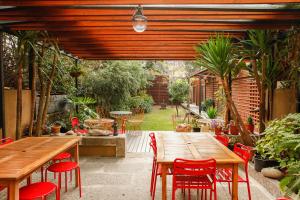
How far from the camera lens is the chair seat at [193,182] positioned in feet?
9.27

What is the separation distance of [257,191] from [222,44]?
2.41 meters

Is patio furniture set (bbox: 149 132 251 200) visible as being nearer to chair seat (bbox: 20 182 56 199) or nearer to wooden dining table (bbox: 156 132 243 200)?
wooden dining table (bbox: 156 132 243 200)

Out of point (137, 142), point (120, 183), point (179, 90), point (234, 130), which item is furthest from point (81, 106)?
point (179, 90)

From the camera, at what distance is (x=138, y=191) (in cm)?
380

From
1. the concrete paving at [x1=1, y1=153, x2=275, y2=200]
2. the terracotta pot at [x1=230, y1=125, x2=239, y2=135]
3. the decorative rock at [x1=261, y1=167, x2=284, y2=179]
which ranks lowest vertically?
the concrete paving at [x1=1, y1=153, x2=275, y2=200]

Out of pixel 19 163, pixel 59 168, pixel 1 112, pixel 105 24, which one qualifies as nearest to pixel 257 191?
pixel 59 168

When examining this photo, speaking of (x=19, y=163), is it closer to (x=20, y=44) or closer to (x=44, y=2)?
(x=44, y=2)

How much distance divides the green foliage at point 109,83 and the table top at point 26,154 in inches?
317

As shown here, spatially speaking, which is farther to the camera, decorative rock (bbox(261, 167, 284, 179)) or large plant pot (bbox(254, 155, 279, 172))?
large plant pot (bbox(254, 155, 279, 172))

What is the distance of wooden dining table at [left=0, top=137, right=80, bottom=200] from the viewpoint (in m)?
2.18

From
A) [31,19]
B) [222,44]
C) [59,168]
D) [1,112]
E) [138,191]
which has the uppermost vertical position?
[31,19]

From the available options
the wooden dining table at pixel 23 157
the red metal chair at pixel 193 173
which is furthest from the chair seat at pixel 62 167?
the red metal chair at pixel 193 173

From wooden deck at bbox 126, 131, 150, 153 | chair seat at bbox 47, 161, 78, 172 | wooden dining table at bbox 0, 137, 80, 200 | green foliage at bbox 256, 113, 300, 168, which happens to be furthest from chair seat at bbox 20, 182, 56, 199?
wooden deck at bbox 126, 131, 150, 153

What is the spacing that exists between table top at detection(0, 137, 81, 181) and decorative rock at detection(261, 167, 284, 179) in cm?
295
